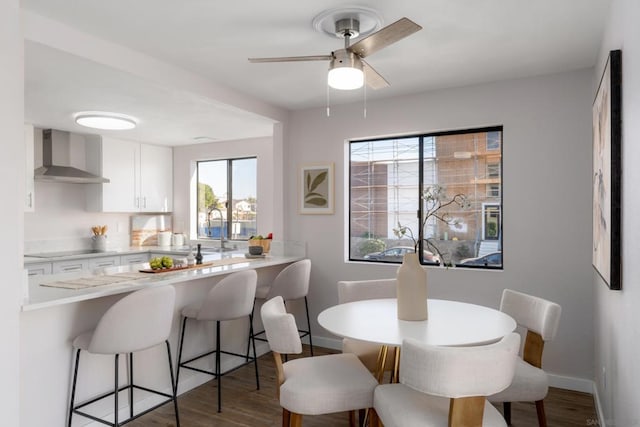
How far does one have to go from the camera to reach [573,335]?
3.18m

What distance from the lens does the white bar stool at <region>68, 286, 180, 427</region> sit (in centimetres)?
221

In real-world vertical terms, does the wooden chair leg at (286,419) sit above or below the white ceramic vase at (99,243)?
below

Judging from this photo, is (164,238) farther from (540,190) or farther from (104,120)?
(540,190)

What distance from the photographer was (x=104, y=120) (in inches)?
166

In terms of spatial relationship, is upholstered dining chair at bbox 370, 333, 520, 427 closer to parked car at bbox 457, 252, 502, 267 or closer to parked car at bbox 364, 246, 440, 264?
parked car at bbox 457, 252, 502, 267

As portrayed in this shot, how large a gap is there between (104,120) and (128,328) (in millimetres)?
2734

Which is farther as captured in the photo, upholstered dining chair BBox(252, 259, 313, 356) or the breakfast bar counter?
upholstered dining chair BBox(252, 259, 313, 356)

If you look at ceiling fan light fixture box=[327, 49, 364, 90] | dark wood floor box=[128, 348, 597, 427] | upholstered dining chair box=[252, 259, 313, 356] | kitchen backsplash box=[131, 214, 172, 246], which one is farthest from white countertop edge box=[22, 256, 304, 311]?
kitchen backsplash box=[131, 214, 172, 246]

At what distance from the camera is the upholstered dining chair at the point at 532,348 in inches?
85.4

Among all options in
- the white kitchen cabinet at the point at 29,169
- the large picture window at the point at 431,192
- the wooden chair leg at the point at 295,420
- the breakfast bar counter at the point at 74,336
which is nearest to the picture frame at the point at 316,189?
the large picture window at the point at 431,192

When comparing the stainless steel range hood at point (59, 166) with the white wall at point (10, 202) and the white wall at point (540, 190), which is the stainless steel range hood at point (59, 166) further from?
the white wall at point (540, 190)

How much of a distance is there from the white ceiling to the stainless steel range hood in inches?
33.2

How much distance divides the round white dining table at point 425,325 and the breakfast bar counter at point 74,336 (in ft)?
4.03

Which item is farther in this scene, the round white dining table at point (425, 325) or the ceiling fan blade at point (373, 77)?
the ceiling fan blade at point (373, 77)
